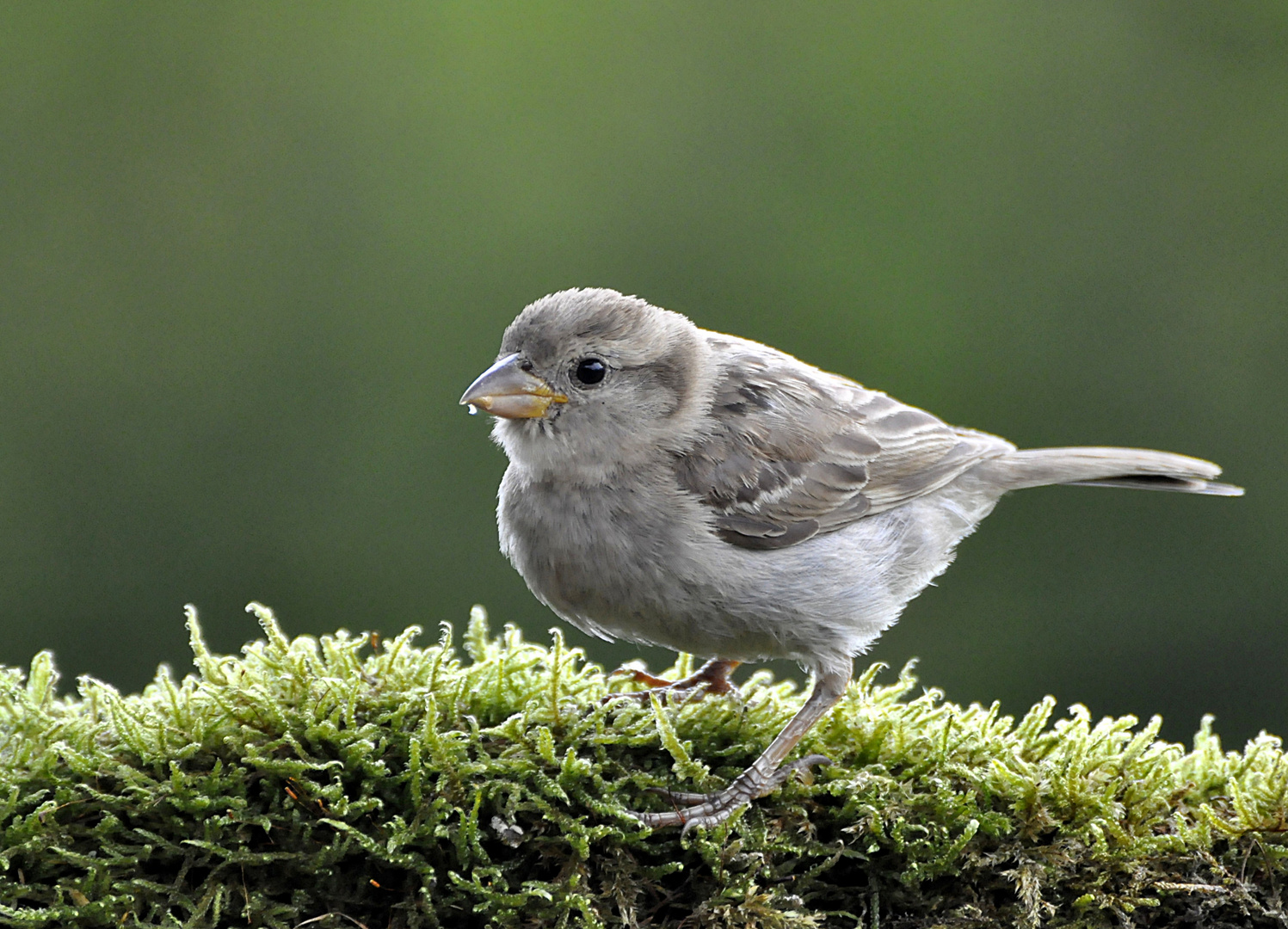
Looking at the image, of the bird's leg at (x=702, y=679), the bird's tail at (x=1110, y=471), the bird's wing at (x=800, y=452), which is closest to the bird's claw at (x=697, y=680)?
the bird's leg at (x=702, y=679)

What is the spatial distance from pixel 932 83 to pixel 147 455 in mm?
6459

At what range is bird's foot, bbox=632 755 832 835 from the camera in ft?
10.5

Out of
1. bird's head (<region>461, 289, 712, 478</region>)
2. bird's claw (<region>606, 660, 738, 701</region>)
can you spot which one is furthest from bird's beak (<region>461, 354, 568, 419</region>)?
bird's claw (<region>606, 660, 738, 701</region>)

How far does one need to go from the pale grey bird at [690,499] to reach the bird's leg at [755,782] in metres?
0.01

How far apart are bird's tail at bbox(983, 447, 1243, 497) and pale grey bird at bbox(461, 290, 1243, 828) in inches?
24.0

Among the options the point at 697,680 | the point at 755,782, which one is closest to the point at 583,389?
the point at 697,680

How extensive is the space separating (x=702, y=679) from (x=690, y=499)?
75 cm

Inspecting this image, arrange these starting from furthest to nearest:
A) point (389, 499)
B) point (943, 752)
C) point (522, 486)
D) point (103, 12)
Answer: point (103, 12)
point (389, 499)
point (522, 486)
point (943, 752)

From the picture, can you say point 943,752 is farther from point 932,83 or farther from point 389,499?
point 932,83

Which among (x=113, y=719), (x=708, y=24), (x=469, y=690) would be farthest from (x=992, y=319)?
(x=113, y=719)

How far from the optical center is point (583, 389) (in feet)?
13.5

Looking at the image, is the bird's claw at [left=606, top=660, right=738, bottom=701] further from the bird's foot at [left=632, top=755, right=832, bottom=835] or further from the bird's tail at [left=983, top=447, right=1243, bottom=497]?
the bird's tail at [left=983, top=447, right=1243, bottom=497]

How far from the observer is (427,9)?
9734 mm

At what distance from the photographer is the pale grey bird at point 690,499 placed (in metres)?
3.91
